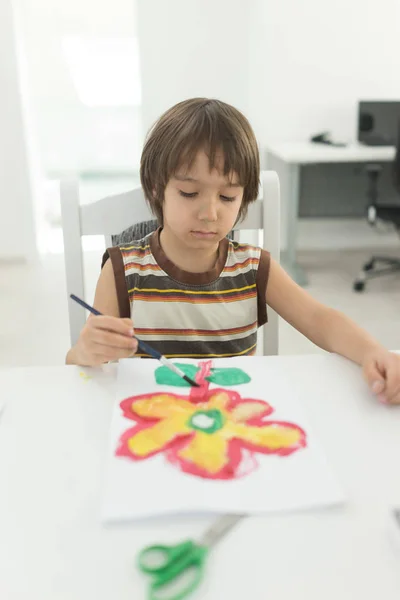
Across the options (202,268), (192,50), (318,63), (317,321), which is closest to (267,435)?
(317,321)

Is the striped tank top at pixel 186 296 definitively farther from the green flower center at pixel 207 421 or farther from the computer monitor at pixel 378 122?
the computer monitor at pixel 378 122

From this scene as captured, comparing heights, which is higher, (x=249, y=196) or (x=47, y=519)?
(x=249, y=196)

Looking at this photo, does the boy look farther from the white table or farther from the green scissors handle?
the green scissors handle

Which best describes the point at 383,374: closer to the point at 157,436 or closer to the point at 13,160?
the point at 157,436

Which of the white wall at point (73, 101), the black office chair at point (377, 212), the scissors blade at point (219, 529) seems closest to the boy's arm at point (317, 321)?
the scissors blade at point (219, 529)

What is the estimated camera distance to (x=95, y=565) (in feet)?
1.46

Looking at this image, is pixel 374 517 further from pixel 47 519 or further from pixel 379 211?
pixel 379 211

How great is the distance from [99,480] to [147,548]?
0.11 m

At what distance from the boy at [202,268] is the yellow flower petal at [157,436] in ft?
0.47

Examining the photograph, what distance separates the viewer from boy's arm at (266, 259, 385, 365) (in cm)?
81

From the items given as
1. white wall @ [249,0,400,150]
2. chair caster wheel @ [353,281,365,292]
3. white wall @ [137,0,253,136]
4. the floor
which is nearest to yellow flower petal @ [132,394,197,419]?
the floor

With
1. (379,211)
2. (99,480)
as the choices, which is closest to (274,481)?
(99,480)

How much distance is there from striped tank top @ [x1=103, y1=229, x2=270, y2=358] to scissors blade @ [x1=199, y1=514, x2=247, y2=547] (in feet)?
1.65

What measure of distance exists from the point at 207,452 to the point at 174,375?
18 centimetres
